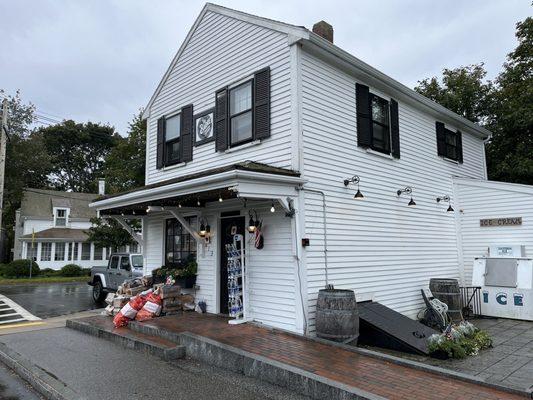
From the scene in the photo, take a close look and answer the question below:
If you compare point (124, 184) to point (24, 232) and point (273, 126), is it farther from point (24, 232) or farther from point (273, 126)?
point (273, 126)

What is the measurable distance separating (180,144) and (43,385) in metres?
6.74

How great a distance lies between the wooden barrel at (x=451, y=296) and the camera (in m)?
9.66

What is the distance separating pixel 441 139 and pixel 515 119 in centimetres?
539

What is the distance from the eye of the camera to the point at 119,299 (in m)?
10.1

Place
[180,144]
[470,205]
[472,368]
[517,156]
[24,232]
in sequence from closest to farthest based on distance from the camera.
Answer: [472,368] → [180,144] → [470,205] → [517,156] → [24,232]

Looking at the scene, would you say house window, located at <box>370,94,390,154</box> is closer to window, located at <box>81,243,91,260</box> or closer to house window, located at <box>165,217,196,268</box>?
house window, located at <box>165,217,196,268</box>

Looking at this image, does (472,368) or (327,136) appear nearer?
(472,368)

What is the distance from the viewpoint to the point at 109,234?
24.1m

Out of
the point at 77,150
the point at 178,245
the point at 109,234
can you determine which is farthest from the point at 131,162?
the point at 77,150

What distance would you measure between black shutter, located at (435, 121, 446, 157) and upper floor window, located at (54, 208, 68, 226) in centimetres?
3065

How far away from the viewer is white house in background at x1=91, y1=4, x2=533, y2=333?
7.68 m

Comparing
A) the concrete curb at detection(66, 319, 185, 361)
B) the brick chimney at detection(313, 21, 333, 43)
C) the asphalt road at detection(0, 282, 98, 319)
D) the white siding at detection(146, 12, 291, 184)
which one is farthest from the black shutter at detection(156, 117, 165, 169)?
the asphalt road at detection(0, 282, 98, 319)

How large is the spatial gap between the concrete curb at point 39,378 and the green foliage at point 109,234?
17.4 m

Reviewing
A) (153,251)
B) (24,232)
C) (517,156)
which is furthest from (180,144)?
(24,232)
